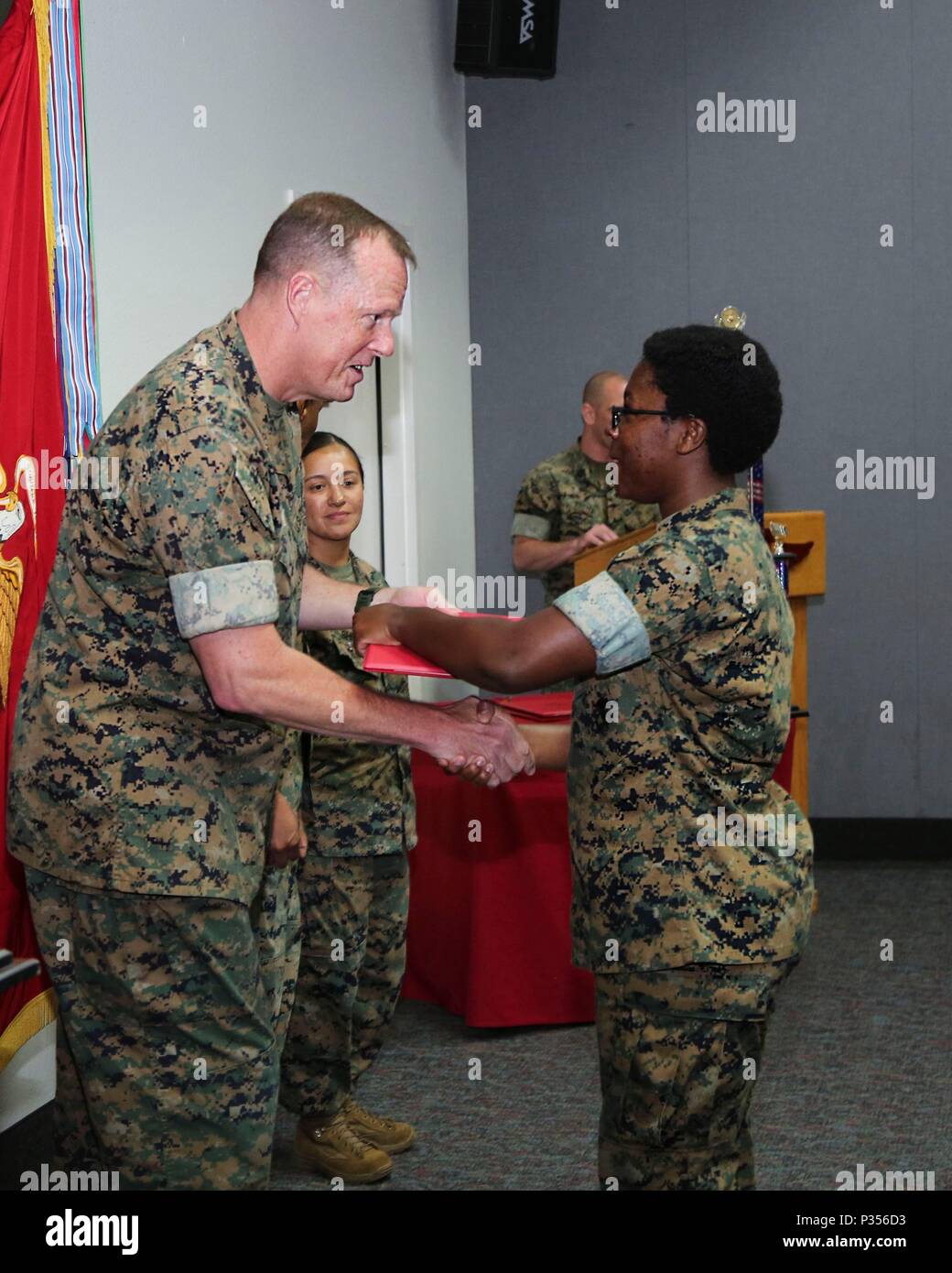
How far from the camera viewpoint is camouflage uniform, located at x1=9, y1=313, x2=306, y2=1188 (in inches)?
66.4

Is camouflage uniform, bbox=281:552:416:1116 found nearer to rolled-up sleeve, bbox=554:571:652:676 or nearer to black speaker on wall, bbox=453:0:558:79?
rolled-up sleeve, bbox=554:571:652:676

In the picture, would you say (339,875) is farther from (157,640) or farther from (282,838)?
(157,640)

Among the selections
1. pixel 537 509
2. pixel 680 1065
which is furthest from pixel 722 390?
pixel 537 509

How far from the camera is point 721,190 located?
19.1 ft

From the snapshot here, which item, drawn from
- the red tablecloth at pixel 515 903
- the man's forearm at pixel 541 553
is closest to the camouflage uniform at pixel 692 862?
the red tablecloth at pixel 515 903

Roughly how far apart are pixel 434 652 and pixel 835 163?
4511 mm

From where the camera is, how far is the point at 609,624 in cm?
170

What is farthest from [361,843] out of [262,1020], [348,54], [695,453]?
[348,54]

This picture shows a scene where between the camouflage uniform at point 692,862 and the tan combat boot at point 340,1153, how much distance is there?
1080mm

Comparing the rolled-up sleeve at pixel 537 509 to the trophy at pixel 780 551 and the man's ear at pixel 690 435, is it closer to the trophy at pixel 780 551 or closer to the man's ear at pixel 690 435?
the trophy at pixel 780 551

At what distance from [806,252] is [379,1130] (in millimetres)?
4047

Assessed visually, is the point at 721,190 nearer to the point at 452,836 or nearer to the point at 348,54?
the point at 348,54
